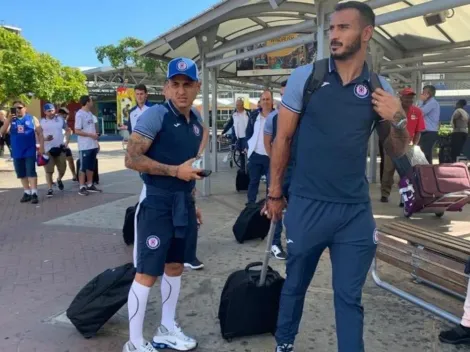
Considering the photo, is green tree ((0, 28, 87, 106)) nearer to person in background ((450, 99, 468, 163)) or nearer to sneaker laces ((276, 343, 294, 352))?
person in background ((450, 99, 468, 163))

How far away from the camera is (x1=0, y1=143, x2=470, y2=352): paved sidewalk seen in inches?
127

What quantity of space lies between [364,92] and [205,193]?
254 inches

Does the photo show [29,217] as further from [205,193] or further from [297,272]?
[297,272]

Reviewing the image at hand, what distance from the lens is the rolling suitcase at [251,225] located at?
5.49m

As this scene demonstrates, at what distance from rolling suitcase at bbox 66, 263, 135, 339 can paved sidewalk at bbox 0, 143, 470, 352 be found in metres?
0.12

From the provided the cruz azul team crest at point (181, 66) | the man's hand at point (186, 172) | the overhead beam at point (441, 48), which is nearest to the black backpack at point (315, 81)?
the man's hand at point (186, 172)

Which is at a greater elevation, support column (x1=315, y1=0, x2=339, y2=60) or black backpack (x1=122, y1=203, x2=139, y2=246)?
support column (x1=315, y1=0, x2=339, y2=60)

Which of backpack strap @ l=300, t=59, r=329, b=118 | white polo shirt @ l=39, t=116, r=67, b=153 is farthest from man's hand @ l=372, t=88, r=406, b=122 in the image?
white polo shirt @ l=39, t=116, r=67, b=153

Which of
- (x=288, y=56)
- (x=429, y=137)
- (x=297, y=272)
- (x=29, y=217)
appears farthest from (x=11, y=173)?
(x=297, y=272)

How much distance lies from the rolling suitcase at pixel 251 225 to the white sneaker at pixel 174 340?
95.4 inches

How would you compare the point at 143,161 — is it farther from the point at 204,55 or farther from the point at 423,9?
the point at 204,55

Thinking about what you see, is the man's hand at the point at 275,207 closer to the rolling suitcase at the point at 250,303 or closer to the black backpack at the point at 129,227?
the rolling suitcase at the point at 250,303

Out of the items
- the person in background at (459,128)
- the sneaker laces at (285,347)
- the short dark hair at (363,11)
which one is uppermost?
the short dark hair at (363,11)

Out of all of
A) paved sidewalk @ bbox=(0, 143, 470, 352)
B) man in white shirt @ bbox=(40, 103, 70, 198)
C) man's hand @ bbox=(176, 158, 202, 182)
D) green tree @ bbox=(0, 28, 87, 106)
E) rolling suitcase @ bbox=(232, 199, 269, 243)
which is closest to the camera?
man's hand @ bbox=(176, 158, 202, 182)
